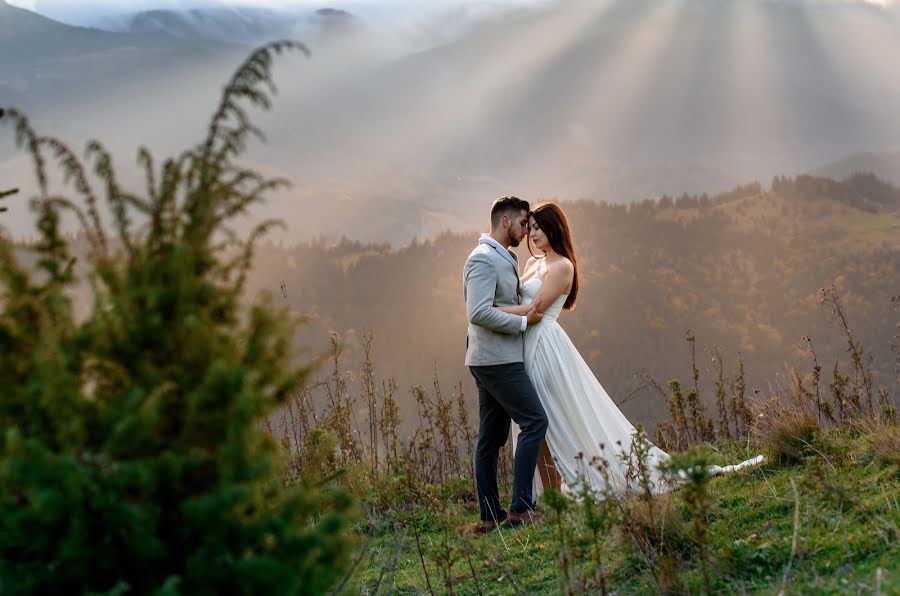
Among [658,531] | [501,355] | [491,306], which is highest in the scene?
[491,306]

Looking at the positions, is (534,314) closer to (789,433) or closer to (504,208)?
(504,208)

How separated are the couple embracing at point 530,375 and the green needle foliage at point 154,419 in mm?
4129

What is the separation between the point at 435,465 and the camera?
867 cm

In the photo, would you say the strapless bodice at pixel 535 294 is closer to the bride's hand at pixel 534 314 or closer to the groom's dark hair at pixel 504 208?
the bride's hand at pixel 534 314

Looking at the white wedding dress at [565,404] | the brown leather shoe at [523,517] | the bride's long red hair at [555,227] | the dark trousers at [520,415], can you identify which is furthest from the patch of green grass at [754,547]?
the bride's long red hair at [555,227]

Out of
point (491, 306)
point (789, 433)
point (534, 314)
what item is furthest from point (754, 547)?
point (534, 314)

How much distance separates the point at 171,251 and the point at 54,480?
596mm

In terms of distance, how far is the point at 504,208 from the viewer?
6.43 m

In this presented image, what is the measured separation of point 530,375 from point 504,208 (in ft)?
4.66

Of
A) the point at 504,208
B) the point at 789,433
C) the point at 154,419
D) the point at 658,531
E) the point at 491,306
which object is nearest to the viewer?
the point at 154,419

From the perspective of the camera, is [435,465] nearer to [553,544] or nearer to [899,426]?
[553,544]

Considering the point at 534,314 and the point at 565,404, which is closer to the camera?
the point at 534,314

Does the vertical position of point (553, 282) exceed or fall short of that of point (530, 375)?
it exceeds it

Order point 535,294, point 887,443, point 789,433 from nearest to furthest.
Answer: point 887,443 → point 789,433 → point 535,294
